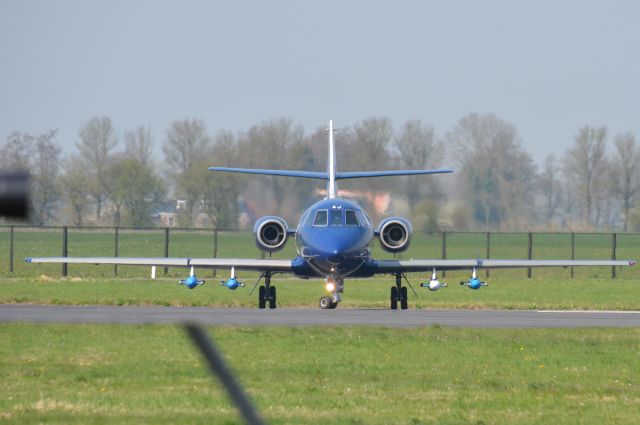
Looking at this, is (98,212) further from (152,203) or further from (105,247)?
(105,247)

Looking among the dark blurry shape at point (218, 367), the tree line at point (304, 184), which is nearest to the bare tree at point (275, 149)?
the tree line at point (304, 184)

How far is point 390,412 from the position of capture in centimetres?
1055

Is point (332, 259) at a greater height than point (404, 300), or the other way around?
point (332, 259)

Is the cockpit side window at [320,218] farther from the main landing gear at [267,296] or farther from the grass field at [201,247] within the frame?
the grass field at [201,247]

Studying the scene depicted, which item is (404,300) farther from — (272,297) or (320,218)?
(272,297)

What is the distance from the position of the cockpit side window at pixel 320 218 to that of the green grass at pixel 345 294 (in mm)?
2646

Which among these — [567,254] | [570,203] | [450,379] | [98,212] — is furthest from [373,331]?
[570,203]

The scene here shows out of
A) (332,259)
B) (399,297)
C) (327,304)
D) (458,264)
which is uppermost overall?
(332,259)

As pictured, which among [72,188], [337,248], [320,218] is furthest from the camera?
[320,218]

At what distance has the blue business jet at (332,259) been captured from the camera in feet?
90.8

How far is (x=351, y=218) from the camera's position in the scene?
92.0 feet

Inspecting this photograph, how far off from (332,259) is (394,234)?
9.65 feet

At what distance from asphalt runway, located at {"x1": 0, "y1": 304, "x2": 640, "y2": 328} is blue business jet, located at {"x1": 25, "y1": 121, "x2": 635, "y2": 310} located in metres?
0.94

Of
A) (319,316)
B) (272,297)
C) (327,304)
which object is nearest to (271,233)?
(272,297)
